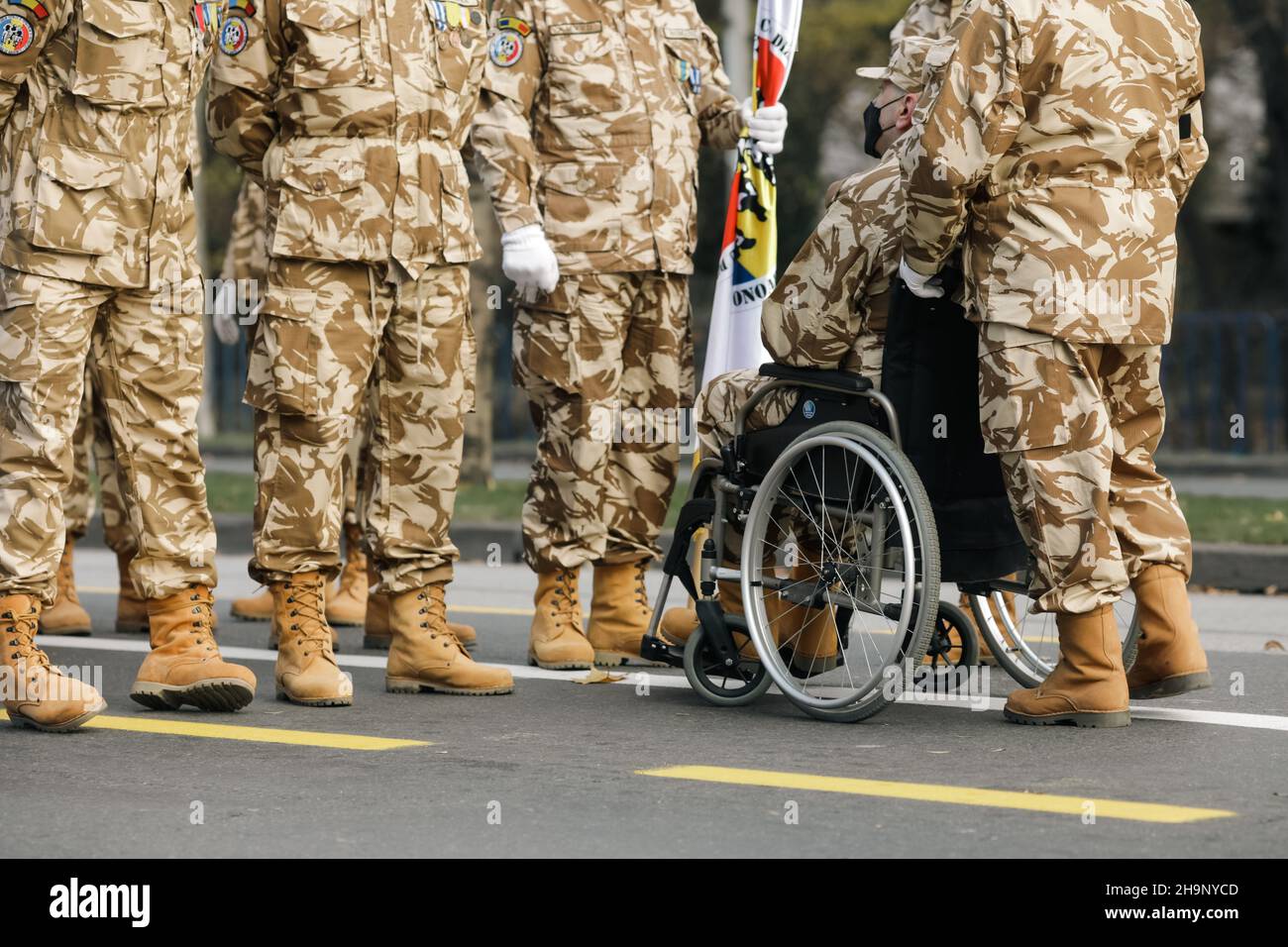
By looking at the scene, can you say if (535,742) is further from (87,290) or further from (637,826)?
(87,290)

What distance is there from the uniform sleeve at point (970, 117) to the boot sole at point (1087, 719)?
122 cm

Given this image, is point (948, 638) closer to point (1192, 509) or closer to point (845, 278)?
point (845, 278)

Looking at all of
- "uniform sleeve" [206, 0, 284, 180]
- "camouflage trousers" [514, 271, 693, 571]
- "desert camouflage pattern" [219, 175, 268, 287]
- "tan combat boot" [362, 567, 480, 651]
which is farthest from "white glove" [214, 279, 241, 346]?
"uniform sleeve" [206, 0, 284, 180]

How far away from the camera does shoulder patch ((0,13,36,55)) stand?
5.33 meters

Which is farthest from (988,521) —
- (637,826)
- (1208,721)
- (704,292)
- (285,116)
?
(704,292)

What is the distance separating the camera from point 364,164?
593 centimetres

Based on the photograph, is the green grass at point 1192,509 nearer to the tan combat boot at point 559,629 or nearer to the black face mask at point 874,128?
the tan combat boot at point 559,629

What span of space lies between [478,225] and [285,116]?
9.13 m

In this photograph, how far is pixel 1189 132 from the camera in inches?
219

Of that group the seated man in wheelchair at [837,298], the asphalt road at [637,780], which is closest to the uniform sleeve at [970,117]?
the seated man in wheelchair at [837,298]

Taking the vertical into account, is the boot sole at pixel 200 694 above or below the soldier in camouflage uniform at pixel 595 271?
below

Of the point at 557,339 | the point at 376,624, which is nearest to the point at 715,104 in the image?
the point at 557,339

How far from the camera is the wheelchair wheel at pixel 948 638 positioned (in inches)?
228

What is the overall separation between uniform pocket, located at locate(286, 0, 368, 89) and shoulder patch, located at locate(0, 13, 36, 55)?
2.46ft
